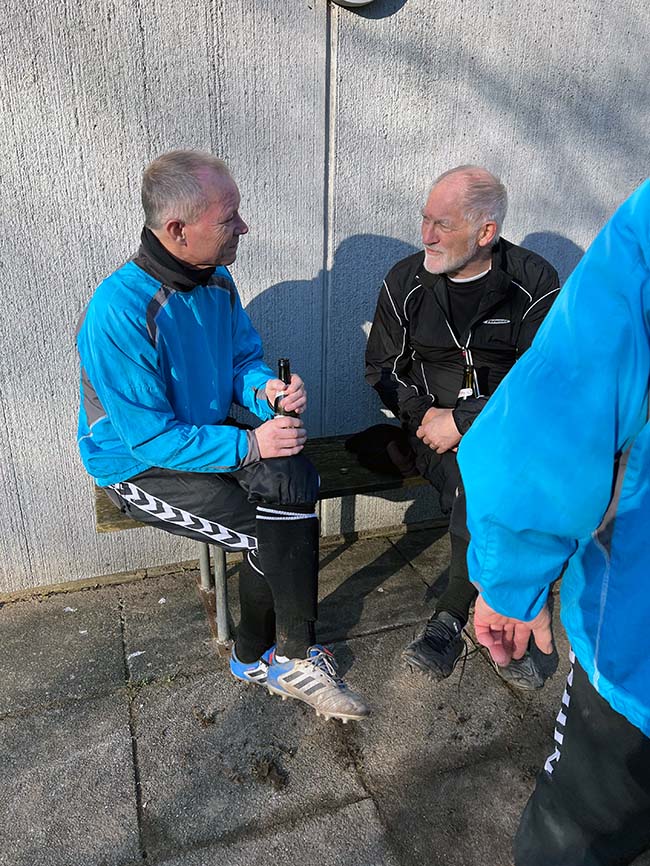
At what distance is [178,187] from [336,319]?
1265mm

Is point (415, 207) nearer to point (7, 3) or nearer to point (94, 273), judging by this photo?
point (94, 273)

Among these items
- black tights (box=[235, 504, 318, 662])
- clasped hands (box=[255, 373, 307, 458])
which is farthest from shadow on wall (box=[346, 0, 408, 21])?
black tights (box=[235, 504, 318, 662])

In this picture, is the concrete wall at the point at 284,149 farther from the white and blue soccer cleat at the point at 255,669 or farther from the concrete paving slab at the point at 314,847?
the concrete paving slab at the point at 314,847

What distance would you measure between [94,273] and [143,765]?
1.91 metres

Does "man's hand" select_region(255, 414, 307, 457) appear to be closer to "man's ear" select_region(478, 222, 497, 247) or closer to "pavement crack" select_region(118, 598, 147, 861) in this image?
"pavement crack" select_region(118, 598, 147, 861)

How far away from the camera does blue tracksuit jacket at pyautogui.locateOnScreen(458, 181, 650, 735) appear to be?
3.08 feet

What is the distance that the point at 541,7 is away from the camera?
3090 millimetres

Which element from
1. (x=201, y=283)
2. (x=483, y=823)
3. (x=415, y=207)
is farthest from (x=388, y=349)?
(x=483, y=823)

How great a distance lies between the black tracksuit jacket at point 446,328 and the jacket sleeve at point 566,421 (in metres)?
1.75

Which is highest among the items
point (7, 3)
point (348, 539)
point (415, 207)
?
point (7, 3)

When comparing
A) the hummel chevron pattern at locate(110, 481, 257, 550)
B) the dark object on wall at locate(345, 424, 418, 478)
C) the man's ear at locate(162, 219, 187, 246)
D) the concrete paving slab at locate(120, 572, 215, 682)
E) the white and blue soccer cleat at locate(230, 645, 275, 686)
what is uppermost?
the man's ear at locate(162, 219, 187, 246)

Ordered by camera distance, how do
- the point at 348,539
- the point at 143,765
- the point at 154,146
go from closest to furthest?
the point at 143,765 → the point at 154,146 → the point at 348,539

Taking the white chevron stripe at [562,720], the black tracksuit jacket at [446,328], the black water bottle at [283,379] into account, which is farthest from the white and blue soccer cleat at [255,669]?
the white chevron stripe at [562,720]

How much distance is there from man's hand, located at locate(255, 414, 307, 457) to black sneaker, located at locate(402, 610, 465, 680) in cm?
93
